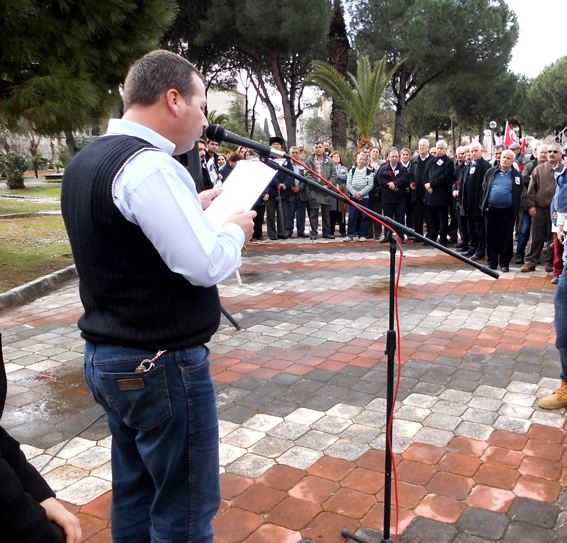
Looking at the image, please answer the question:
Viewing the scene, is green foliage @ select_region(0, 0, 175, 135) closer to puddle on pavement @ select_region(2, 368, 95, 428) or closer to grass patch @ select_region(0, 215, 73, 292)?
grass patch @ select_region(0, 215, 73, 292)

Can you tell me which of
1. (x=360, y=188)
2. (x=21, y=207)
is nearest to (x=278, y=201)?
(x=360, y=188)

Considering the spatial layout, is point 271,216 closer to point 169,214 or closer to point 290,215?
point 290,215

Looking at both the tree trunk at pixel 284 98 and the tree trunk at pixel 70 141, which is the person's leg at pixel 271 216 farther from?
the tree trunk at pixel 284 98

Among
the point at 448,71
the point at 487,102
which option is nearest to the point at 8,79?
the point at 448,71

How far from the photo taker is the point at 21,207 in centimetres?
1745

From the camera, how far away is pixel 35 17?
7.32 meters

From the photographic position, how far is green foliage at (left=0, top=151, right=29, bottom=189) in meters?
23.3

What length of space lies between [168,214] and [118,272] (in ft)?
0.86

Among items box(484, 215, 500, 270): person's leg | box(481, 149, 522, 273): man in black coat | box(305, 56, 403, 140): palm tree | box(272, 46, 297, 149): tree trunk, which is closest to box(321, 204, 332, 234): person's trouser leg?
box(481, 149, 522, 273): man in black coat

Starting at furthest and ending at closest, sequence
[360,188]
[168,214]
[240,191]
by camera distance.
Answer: [360,188], [240,191], [168,214]

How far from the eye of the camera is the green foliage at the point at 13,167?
2333 cm

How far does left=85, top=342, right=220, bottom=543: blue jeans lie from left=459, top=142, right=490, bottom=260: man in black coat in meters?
8.20

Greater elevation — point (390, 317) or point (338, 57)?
point (338, 57)

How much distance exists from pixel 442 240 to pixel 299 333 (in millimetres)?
6296
